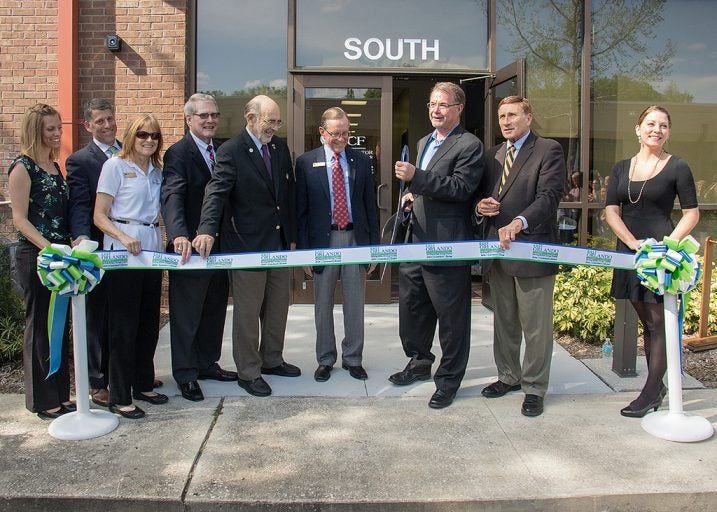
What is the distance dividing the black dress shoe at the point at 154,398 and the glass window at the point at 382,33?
14.3 ft

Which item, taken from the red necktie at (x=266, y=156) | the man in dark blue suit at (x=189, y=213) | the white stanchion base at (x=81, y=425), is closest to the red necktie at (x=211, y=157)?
the man in dark blue suit at (x=189, y=213)

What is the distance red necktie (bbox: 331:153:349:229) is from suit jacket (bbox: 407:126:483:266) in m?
0.67

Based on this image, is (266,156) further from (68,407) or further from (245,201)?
(68,407)

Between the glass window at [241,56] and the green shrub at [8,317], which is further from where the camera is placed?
the glass window at [241,56]

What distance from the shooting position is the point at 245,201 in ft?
14.6

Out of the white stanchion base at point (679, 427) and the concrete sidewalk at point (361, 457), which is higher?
the white stanchion base at point (679, 427)

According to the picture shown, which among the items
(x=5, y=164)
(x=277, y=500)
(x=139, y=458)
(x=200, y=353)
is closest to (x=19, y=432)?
(x=139, y=458)

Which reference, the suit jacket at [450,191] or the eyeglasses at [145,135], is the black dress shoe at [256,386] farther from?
the eyeglasses at [145,135]

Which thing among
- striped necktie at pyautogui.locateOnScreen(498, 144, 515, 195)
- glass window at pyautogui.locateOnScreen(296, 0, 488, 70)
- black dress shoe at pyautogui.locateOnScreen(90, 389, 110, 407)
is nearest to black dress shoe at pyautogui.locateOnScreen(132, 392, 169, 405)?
black dress shoe at pyautogui.locateOnScreen(90, 389, 110, 407)

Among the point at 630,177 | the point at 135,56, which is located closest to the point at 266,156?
the point at 630,177

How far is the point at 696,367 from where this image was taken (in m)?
5.33

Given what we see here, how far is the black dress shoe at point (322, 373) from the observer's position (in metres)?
4.89

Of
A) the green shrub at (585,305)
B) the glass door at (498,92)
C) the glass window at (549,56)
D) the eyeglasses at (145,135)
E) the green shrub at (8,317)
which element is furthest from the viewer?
the glass window at (549,56)

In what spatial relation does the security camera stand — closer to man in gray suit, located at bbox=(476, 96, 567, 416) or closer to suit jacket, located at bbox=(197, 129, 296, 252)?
suit jacket, located at bbox=(197, 129, 296, 252)
